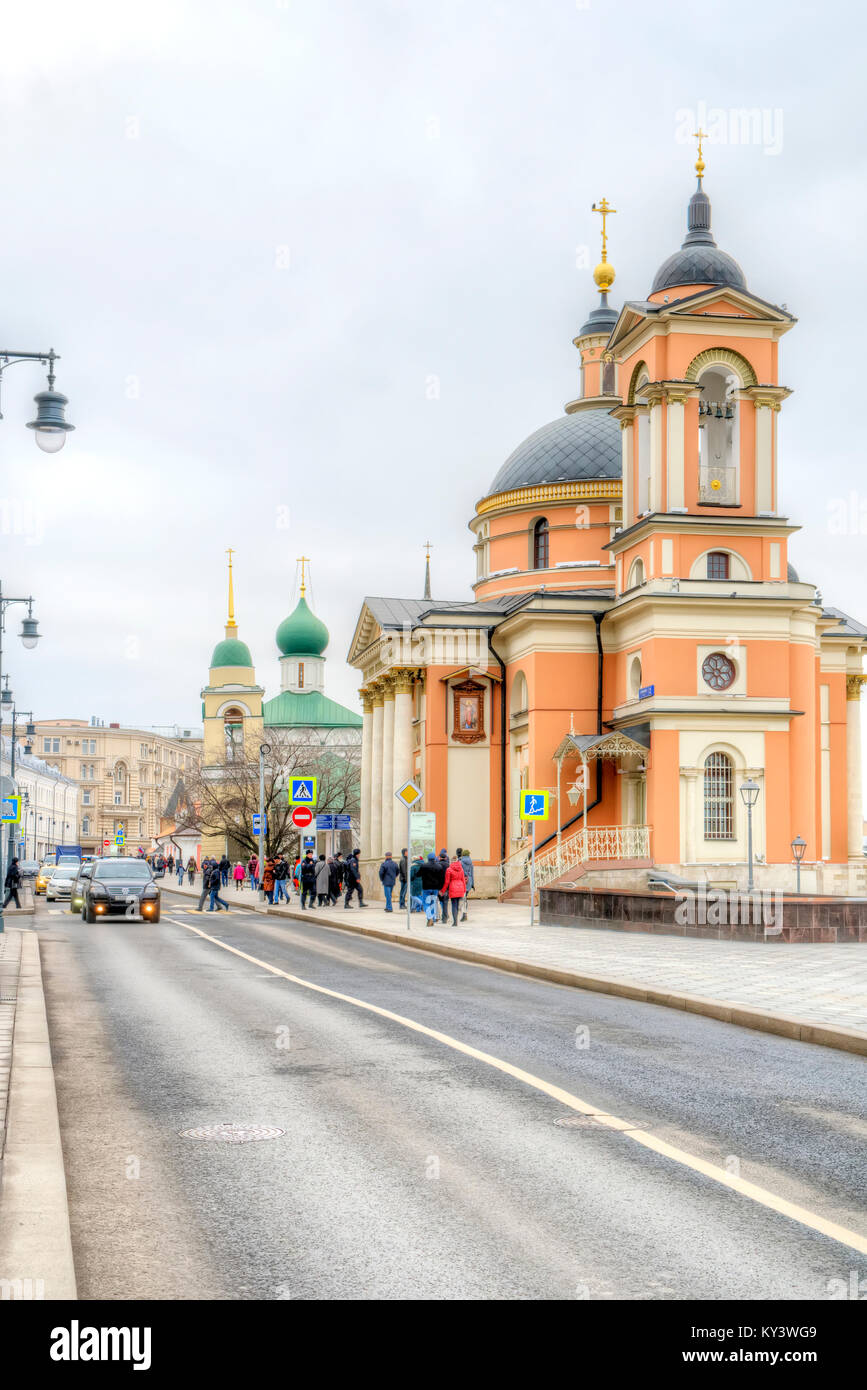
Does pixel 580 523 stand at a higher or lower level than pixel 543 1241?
higher

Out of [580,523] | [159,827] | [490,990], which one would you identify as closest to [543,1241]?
[490,990]

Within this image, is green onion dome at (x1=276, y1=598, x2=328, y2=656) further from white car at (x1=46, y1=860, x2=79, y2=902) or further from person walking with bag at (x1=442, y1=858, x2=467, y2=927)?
person walking with bag at (x1=442, y1=858, x2=467, y2=927)

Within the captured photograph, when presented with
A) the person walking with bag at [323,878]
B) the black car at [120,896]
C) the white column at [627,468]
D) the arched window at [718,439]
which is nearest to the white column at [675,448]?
the arched window at [718,439]

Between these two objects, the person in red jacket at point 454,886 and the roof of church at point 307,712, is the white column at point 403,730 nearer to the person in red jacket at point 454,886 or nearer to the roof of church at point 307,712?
the person in red jacket at point 454,886

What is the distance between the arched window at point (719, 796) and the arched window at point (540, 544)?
1332cm

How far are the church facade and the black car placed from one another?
10501 mm

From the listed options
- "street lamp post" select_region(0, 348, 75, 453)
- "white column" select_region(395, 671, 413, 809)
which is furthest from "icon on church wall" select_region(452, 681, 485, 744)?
"street lamp post" select_region(0, 348, 75, 453)

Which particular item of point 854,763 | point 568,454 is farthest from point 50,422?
point 854,763

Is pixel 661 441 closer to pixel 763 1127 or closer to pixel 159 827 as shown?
pixel 763 1127

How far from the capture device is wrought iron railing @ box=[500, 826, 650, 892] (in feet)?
130

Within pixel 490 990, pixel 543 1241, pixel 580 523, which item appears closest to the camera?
pixel 543 1241
